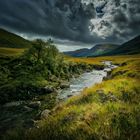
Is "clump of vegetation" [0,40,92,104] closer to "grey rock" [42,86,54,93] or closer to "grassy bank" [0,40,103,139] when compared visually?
"grassy bank" [0,40,103,139]

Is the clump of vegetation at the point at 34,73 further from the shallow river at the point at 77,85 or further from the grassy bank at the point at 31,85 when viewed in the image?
the shallow river at the point at 77,85

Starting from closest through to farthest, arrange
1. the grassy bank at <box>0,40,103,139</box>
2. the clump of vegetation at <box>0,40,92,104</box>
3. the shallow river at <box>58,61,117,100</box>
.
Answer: the grassy bank at <box>0,40,103,139</box> < the shallow river at <box>58,61,117,100</box> < the clump of vegetation at <box>0,40,92,104</box>

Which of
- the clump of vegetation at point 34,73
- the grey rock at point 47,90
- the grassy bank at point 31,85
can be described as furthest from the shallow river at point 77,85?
the clump of vegetation at point 34,73

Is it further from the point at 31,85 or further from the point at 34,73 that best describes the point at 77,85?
the point at 31,85

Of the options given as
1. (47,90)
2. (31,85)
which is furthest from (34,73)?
(47,90)

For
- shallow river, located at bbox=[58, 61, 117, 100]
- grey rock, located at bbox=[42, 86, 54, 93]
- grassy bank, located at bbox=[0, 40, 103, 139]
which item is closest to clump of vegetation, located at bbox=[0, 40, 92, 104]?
grassy bank, located at bbox=[0, 40, 103, 139]

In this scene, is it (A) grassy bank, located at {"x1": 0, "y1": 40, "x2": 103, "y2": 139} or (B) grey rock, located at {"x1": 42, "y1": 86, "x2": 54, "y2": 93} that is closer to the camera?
(A) grassy bank, located at {"x1": 0, "y1": 40, "x2": 103, "y2": 139}

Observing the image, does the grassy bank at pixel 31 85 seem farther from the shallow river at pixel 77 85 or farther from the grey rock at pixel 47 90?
the shallow river at pixel 77 85

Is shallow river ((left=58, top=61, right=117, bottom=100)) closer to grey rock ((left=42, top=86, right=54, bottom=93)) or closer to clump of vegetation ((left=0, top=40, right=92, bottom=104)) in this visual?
grey rock ((left=42, top=86, right=54, bottom=93))

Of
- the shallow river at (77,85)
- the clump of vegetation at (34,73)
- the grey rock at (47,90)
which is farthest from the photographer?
the grey rock at (47,90)

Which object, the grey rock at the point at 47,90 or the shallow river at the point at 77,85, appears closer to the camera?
the shallow river at the point at 77,85

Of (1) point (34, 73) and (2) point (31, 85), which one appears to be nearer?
(2) point (31, 85)

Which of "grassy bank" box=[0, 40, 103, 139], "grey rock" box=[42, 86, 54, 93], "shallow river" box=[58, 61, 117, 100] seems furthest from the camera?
"grey rock" box=[42, 86, 54, 93]

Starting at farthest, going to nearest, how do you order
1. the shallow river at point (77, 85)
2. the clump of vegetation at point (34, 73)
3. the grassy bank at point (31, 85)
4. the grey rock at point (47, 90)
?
the grey rock at point (47, 90), the clump of vegetation at point (34, 73), the shallow river at point (77, 85), the grassy bank at point (31, 85)
